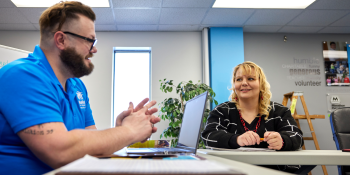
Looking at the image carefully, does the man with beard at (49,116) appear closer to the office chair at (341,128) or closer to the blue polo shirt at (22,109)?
the blue polo shirt at (22,109)

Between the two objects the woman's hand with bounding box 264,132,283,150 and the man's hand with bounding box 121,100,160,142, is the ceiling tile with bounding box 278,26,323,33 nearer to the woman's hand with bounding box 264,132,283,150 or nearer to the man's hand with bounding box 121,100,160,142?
the woman's hand with bounding box 264,132,283,150

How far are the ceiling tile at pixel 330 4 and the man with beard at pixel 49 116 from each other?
367cm

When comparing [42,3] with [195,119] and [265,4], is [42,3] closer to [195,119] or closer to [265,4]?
[265,4]

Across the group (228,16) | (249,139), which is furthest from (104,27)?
(249,139)

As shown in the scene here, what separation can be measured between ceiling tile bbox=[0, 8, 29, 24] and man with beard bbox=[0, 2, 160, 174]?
10.5 feet

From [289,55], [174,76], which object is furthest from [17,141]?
[289,55]

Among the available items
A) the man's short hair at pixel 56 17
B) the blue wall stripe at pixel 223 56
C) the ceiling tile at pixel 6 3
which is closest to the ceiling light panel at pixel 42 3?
the ceiling tile at pixel 6 3

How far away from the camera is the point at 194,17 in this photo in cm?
408

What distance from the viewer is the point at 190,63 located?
4.71 meters

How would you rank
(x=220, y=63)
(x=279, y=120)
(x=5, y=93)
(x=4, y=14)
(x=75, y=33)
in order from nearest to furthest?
(x=5, y=93) → (x=75, y=33) → (x=279, y=120) → (x=4, y=14) → (x=220, y=63)

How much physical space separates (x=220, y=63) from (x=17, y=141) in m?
3.88

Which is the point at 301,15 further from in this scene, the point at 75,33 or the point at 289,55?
the point at 75,33

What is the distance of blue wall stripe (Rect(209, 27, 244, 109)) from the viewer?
14.5 ft

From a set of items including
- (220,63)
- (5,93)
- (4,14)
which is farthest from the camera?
(220,63)
